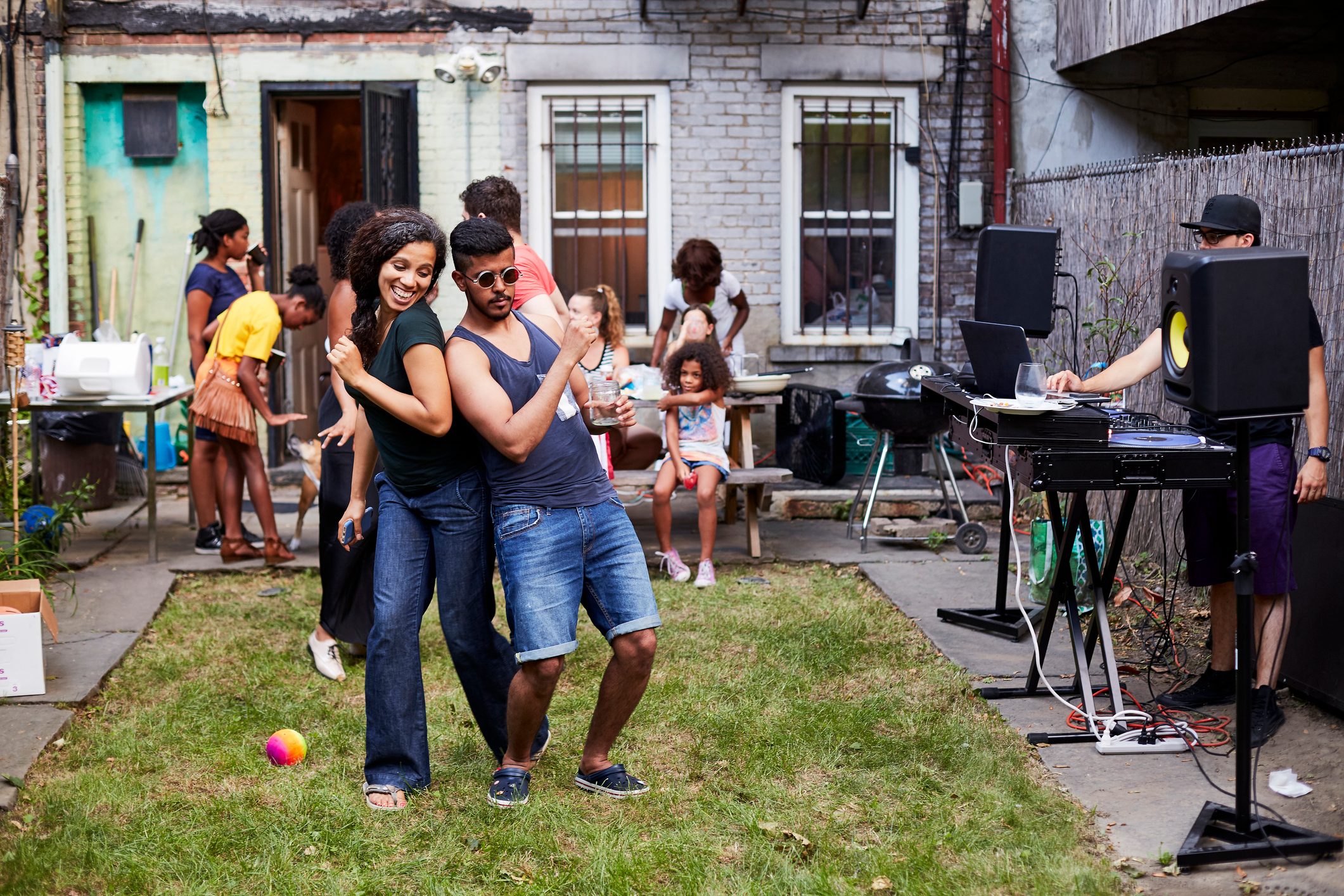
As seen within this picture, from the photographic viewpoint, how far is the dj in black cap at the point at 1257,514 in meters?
4.64

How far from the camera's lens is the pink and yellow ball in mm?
4605

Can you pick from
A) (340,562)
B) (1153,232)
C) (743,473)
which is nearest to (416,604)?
(340,562)

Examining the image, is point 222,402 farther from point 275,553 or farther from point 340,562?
point 340,562

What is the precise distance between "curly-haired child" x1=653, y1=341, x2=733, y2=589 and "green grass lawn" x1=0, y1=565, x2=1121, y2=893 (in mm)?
1234

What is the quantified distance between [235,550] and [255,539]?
373mm

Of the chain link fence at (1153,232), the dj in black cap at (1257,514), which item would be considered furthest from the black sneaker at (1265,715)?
the chain link fence at (1153,232)

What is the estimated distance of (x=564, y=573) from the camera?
12.9ft

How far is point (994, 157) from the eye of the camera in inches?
392

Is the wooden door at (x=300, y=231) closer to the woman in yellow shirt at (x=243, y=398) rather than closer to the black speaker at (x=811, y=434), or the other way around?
the woman in yellow shirt at (x=243, y=398)

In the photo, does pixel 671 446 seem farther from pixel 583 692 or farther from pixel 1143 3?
pixel 1143 3

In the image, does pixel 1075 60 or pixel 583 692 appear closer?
pixel 583 692

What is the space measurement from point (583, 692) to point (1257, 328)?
284 centimetres

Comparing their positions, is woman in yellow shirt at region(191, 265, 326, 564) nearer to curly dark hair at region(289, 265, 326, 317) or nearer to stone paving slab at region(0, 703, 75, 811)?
curly dark hair at region(289, 265, 326, 317)

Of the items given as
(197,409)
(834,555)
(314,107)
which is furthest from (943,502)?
(314,107)
